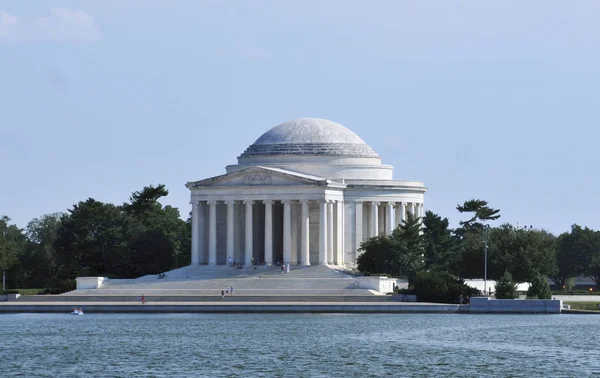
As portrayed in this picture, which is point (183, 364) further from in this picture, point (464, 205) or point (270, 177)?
point (464, 205)

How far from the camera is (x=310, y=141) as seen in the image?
15712 centimetres

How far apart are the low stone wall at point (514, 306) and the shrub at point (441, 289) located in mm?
5164

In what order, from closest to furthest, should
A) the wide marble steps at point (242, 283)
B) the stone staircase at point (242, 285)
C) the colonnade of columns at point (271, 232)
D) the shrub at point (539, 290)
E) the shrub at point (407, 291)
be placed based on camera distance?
the shrub at point (539, 290), the shrub at point (407, 291), the stone staircase at point (242, 285), the wide marble steps at point (242, 283), the colonnade of columns at point (271, 232)

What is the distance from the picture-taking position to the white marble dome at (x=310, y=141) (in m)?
156

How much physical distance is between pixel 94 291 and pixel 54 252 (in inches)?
763

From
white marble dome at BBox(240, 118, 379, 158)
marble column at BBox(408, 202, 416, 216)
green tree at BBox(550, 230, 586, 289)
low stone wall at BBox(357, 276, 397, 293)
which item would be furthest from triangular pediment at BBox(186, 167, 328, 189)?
green tree at BBox(550, 230, 586, 289)

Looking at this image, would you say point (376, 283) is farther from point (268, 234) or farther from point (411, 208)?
point (411, 208)

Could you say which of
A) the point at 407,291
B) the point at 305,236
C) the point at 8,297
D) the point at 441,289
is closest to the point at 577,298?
the point at 407,291

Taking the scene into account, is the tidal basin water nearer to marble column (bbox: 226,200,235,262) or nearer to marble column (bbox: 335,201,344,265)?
marble column (bbox: 226,200,235,262)

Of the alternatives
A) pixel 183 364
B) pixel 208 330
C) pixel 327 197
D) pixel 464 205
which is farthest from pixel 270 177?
pixel 183 364

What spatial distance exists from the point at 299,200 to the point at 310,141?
29.4ft

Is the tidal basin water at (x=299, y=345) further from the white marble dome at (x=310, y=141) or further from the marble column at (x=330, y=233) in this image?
the white marble dome at (x=310, y=141)

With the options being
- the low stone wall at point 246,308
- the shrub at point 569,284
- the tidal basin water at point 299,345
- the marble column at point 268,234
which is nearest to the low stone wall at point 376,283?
the low stone wall at point 246,308

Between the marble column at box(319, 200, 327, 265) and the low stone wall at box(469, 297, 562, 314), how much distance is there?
2806 centimetres
